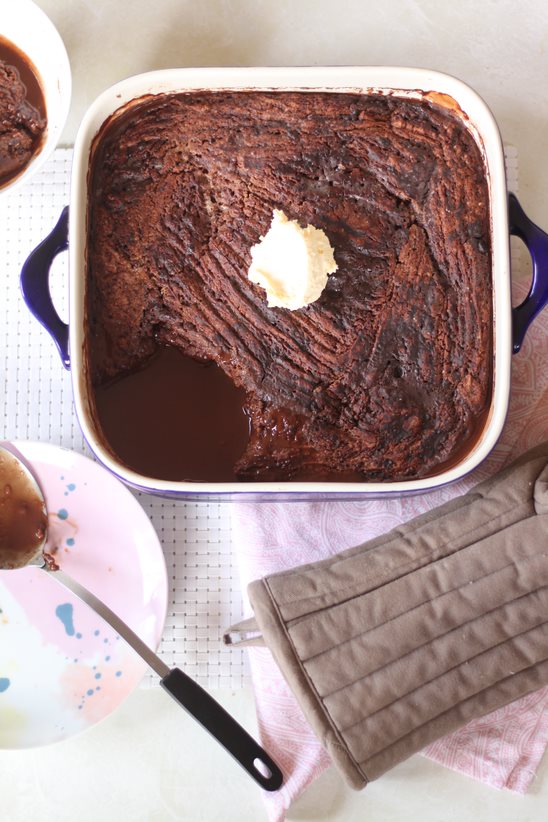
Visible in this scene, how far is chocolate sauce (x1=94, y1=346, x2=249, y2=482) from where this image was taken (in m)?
1.41

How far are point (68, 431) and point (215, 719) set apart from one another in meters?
0.59

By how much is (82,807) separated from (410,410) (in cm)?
99

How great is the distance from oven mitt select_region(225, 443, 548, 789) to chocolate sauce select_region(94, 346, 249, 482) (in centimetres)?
24

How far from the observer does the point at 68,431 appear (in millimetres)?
1506

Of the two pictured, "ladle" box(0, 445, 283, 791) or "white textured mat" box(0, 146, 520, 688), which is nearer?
"ladle" box(0, 445, 283, 791)

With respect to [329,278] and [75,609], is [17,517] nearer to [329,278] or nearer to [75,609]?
[75,609]

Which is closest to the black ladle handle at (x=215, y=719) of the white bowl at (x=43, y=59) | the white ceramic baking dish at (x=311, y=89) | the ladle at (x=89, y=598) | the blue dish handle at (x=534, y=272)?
the ladle at (x=89, y=598)

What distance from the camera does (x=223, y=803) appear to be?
1519 mm

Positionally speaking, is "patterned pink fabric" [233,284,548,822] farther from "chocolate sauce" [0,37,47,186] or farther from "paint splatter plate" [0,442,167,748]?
"chocolate sauce" [0,37,47,186]

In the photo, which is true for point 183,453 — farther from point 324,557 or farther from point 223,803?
point 223,803

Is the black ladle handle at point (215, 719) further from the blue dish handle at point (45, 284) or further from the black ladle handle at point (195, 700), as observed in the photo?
the blue dish handle at point (45, 284)

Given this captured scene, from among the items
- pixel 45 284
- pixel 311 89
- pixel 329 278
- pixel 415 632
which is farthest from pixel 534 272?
pixel 45 284

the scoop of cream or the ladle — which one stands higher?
the scoop of cream

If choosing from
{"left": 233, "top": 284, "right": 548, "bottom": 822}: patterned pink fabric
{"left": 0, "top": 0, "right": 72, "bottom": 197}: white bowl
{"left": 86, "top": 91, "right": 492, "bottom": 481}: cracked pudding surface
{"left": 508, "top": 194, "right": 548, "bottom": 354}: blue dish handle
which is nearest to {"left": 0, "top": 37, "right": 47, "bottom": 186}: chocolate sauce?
{"left": 0, "top": 0, "right": 72, "bottom": 197}: white bowl
